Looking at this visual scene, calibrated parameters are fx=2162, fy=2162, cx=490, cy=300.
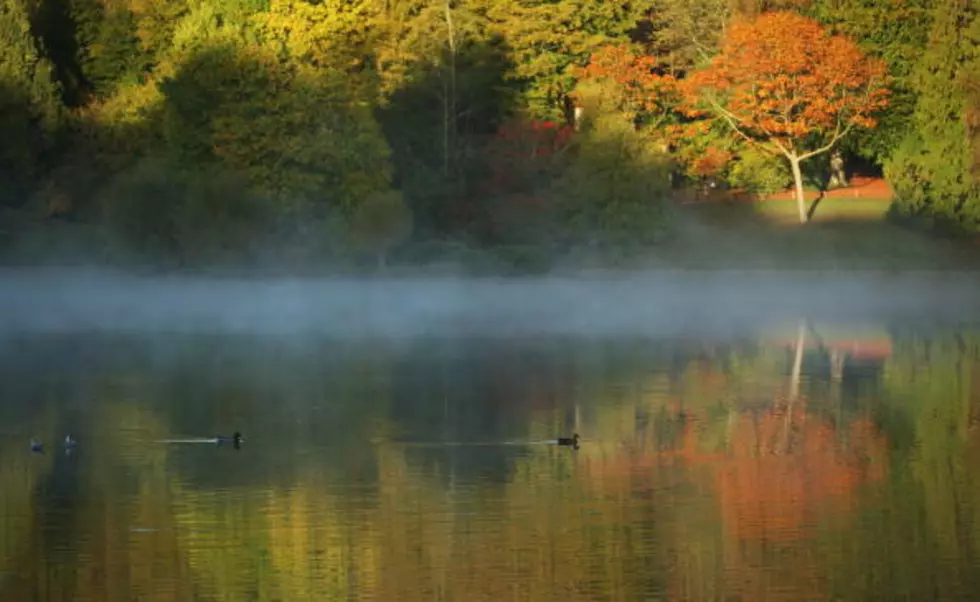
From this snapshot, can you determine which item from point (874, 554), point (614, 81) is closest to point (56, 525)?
point (874, 554)

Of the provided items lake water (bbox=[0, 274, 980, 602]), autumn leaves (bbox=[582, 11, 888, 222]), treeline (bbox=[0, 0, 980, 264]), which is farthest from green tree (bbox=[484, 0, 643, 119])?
lake water (bbox=[0, 274, 980, 602])

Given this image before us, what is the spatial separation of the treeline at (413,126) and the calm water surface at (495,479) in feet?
67.1

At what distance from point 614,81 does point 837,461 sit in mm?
36357

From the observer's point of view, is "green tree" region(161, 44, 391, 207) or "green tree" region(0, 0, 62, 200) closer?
"green tree" region(161, 44, 391, 207)

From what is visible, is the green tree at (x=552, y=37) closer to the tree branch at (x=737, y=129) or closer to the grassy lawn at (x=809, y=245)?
the tree branch at (x=737, y=129)

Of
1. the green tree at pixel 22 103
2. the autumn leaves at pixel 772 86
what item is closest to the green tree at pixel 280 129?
the green tree at pixel 22 103

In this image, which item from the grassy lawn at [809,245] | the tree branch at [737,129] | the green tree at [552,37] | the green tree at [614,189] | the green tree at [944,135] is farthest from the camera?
the tree branch at [737,129]

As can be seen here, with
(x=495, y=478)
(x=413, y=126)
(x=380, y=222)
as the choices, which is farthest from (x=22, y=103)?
(x=495, y=478)

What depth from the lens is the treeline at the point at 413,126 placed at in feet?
178

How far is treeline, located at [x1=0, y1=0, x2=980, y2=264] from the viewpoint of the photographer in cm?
5416

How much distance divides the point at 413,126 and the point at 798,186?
10.4 metres

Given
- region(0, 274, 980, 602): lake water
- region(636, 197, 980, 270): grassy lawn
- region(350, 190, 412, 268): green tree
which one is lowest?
region(0, 274, 980, 602): lake water

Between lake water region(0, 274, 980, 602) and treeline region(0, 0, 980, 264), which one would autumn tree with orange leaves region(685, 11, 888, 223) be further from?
lake water region(0, 274, 980, 602)

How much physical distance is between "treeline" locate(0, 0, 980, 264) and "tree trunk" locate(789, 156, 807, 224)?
86 cm
